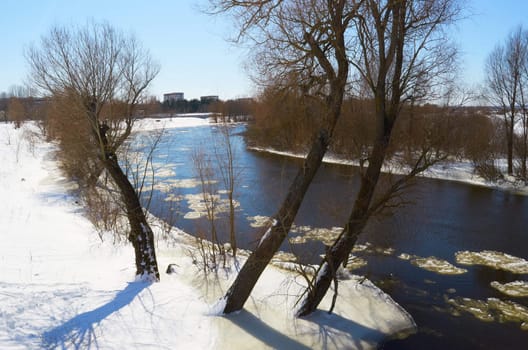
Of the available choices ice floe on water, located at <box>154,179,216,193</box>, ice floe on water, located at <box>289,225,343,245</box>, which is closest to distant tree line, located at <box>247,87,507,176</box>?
ice floe on water, located at <box>289,225,343,245</box>

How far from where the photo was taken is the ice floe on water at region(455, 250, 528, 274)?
30.8 feet

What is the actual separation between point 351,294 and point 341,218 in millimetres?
4585

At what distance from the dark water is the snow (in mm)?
876

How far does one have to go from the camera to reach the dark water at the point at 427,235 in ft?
22.7

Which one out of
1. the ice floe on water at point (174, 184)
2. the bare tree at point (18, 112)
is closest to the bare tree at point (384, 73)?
the ice floe on water at point (174, 184)

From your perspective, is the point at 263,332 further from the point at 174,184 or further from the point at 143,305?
the point at 174,184

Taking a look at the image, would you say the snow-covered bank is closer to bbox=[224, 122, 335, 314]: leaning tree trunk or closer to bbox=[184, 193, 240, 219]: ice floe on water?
bbox=[184, 193, 240, 219]: ice floe on water

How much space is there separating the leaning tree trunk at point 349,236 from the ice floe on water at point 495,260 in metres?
4.89

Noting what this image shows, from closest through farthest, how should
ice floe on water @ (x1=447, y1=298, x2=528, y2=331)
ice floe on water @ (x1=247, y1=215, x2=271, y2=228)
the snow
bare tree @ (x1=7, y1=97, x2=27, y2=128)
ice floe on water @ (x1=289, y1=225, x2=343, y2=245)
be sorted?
the snow, ice floe on water @ (x1=447, y1=298, x2=528, y2=331), ice floe on water @ (x1=289, y1=225, x2=343, y2=245), ice floe on water @ (x1=247, y1=215, x2=271, y2=228), bare tree @ (x1=7, y1=97, x2=27, y2=128)

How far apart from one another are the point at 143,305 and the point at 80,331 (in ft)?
4.21

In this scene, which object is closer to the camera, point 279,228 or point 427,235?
point 279,228

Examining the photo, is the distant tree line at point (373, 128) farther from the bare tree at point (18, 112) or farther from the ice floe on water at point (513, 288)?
the bare tree at point (18, 112)

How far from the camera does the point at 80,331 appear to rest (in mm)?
4711

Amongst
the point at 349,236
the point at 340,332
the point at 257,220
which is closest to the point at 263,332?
the point at 340,332
